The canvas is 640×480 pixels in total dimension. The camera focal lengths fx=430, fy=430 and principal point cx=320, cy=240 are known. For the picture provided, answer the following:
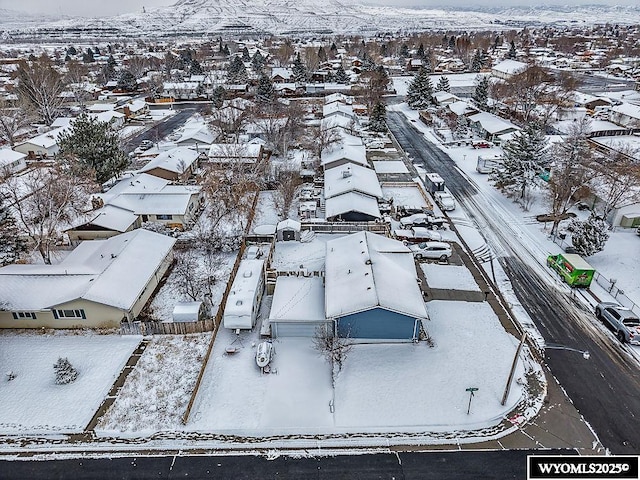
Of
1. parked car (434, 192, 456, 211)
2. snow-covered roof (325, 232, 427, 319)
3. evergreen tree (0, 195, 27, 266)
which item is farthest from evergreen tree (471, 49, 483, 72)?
evergreen tree (0, 195, 27, 266)

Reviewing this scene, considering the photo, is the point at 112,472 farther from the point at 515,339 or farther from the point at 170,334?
the point at 515,339

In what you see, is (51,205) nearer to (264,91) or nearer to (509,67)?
(264,91)

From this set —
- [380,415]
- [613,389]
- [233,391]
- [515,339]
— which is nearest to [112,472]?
[233,391]

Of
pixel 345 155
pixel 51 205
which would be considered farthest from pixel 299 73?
pixel 51 205

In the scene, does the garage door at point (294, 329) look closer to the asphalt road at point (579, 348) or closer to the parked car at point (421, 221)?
the asphalt road at point (579, 348)

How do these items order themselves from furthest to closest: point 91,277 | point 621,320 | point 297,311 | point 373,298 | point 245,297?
point 91,277, point 245,297, point 621,320, point 297,311, point 373,298

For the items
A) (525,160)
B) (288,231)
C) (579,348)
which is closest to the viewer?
(579,348)
